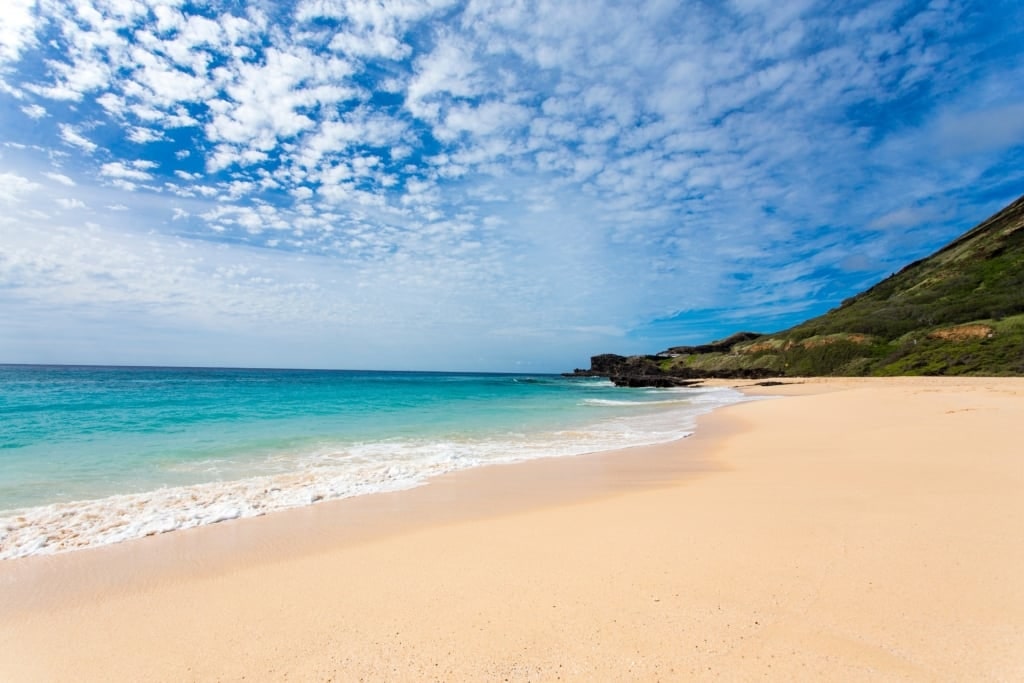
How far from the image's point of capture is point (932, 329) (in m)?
44.0

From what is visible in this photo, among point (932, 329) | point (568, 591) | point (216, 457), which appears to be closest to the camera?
point (568, 591)

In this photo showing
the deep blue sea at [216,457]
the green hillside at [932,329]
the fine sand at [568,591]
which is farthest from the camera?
the green hillside at [932,329]

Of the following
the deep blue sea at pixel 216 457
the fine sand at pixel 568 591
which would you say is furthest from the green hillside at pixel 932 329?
the fine sand at pixel 568 591

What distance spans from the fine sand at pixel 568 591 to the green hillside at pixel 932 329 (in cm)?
4222

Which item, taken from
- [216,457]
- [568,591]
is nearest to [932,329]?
[568,591]

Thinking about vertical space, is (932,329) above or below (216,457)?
above

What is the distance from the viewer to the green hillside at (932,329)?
36938 millimetres

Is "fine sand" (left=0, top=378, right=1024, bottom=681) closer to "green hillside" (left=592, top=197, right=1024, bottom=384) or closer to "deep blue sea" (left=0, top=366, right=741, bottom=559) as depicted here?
"deep blue sea" (left=0, top=366, right=741, bottom=559)

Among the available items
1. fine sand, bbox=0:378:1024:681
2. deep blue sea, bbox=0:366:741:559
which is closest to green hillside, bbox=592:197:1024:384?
deep blue sea, bbox=0:366:741:559

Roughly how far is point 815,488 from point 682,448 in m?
4.68

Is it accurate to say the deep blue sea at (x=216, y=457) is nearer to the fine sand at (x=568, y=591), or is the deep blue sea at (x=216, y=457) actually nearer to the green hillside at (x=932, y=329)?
the fine sand at (x=568, y=591)

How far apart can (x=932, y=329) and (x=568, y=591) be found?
2273 inches

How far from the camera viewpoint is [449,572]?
12.5ft

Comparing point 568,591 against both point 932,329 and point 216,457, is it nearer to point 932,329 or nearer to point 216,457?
point 216,457
